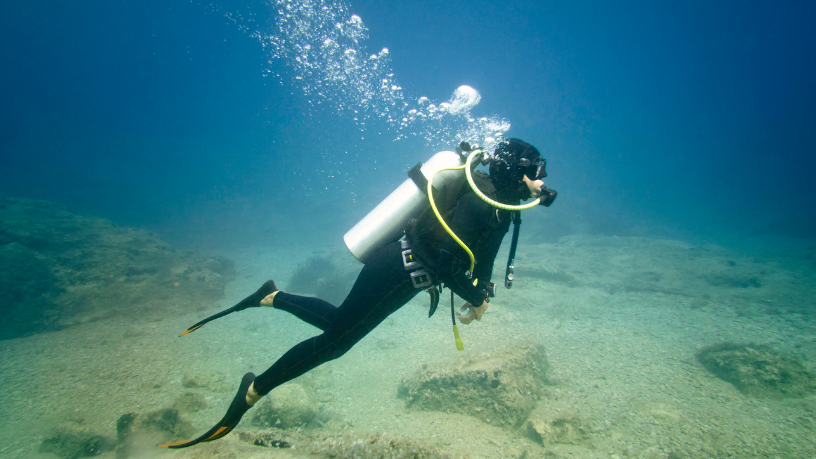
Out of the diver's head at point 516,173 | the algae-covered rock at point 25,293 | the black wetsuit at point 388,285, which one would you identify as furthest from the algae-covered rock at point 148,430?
the algae-covered rock at point 25,293

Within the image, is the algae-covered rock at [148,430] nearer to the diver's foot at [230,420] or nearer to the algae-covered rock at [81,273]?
the diver's foot at [230,420]

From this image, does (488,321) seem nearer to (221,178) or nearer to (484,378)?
(484,378)

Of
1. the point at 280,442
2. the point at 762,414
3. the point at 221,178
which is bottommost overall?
the point at 762,414

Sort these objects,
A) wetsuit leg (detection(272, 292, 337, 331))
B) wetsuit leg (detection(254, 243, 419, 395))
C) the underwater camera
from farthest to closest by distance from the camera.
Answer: wetsuit leg (detection(272, 292, 337, 331))
wetsuit leg (detection(254, 243, 419, 395))
the underwater camera

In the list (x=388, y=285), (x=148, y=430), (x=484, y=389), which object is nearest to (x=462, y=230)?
(x=388, y=285)

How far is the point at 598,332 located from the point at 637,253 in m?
12.5

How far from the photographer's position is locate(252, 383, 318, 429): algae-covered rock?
4.50 meters

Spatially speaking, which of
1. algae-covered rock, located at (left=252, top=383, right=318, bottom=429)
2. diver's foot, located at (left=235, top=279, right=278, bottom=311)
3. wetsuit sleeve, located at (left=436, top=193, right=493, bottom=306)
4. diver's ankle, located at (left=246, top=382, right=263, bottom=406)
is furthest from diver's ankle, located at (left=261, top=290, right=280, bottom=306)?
algae-covered rock, located at (left=252, top=383, right=318, bottom=429)

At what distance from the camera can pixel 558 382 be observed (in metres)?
5.82

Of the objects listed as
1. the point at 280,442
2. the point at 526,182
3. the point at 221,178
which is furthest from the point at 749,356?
the point at 221,178

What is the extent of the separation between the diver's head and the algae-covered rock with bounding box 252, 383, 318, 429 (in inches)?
193

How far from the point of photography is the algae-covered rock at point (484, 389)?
4.81m

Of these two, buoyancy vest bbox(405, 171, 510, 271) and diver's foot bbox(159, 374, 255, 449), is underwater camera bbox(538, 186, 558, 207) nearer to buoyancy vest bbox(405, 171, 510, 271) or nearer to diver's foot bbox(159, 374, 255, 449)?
buoyancy vest bbox(405, 171, 510, 271)

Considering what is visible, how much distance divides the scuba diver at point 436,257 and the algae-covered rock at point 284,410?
2.36 meters
